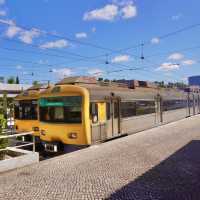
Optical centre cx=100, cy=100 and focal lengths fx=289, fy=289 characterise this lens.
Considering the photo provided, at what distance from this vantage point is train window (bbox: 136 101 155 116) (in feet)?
48.8

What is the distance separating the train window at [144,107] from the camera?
48.8ft

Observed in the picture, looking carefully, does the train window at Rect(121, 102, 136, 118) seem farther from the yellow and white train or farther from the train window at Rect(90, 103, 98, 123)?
the train window at Rect(90, 103, 98, 123)

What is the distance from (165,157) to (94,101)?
3.48m

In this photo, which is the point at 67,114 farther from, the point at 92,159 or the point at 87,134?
the point at 92,159

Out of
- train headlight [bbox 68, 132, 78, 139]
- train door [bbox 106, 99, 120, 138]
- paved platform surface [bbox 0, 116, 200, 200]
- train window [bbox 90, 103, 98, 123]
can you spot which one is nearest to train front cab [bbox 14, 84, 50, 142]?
train headlight [bbox 68, 132, 78, 139]

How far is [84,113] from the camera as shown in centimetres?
1036

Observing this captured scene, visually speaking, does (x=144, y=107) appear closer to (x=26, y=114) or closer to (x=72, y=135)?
(x=72, y=135)

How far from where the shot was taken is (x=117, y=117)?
12.6 m

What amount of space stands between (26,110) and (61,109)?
13.4 ft

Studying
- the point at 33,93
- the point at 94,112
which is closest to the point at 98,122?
the point at 94,112

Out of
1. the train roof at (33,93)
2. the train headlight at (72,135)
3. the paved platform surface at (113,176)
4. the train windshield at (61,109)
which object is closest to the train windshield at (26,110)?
the train roof at (33,93)

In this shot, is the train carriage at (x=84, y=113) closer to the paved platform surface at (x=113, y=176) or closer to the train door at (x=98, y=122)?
the train door at (x=98, y=122)

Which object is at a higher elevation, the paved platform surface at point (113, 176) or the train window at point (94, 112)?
the train window at point (94, 112)

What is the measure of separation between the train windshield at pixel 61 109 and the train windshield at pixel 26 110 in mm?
2016
